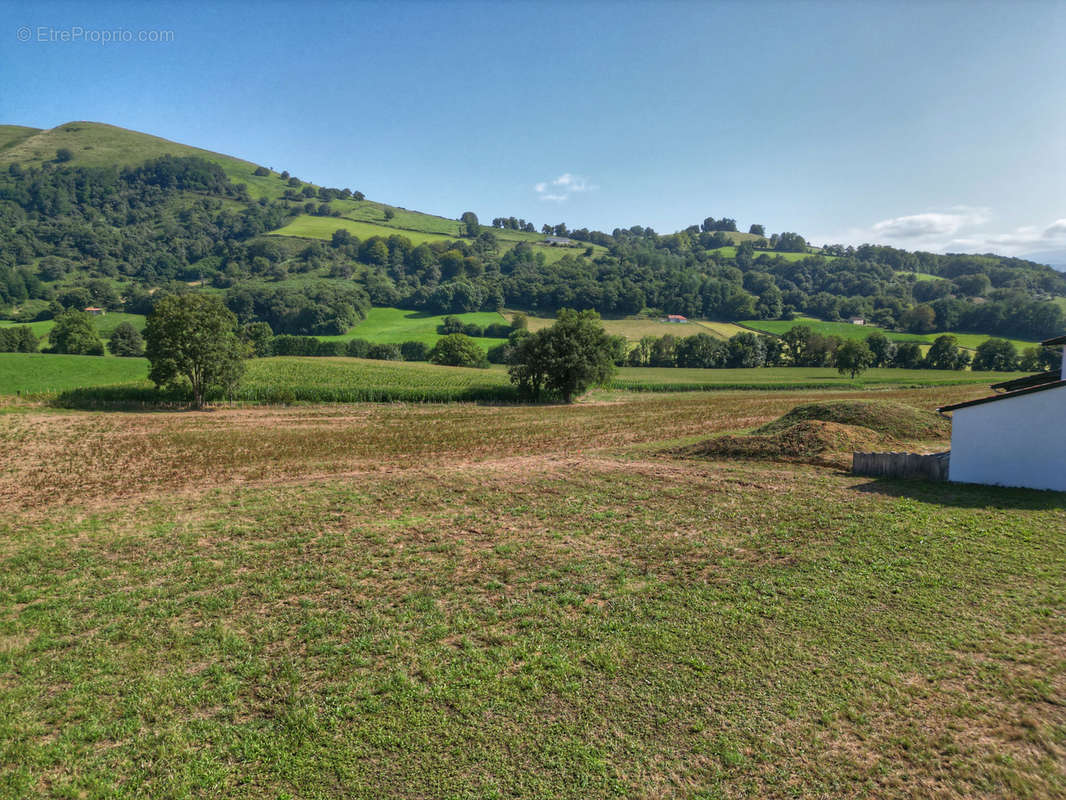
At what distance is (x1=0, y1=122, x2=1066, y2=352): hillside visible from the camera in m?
117

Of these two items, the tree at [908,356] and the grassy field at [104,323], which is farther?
the tree at [908,356]

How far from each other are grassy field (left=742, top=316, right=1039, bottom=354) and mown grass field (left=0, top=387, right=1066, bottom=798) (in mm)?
106353

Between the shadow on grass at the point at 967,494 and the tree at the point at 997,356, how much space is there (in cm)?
9855

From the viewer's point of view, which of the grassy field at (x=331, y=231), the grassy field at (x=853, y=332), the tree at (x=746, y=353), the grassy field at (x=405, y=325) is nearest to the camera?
the tree at (x=746, y=353)

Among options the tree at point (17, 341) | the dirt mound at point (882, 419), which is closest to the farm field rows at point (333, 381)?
the tree at point (17, 341)

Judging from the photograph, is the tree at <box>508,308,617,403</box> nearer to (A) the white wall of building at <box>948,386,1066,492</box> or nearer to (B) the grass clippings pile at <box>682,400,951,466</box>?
(B) the grass clippings pile at <box>682,400,951,466</box>

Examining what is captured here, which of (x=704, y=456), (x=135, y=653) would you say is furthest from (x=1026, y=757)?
(x=704, y=456)

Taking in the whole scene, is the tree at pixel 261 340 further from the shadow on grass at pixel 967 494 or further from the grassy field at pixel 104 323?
the shadow on grass at pixel 967 494

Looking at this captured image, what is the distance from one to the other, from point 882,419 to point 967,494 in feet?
39.5

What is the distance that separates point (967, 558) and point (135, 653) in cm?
1728

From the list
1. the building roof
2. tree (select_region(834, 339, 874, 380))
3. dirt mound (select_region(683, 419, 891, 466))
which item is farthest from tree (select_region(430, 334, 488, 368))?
the building roof

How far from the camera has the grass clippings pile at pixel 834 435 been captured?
75.7 feet

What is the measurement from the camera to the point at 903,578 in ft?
35.9

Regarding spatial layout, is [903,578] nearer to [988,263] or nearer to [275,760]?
[275,760]
